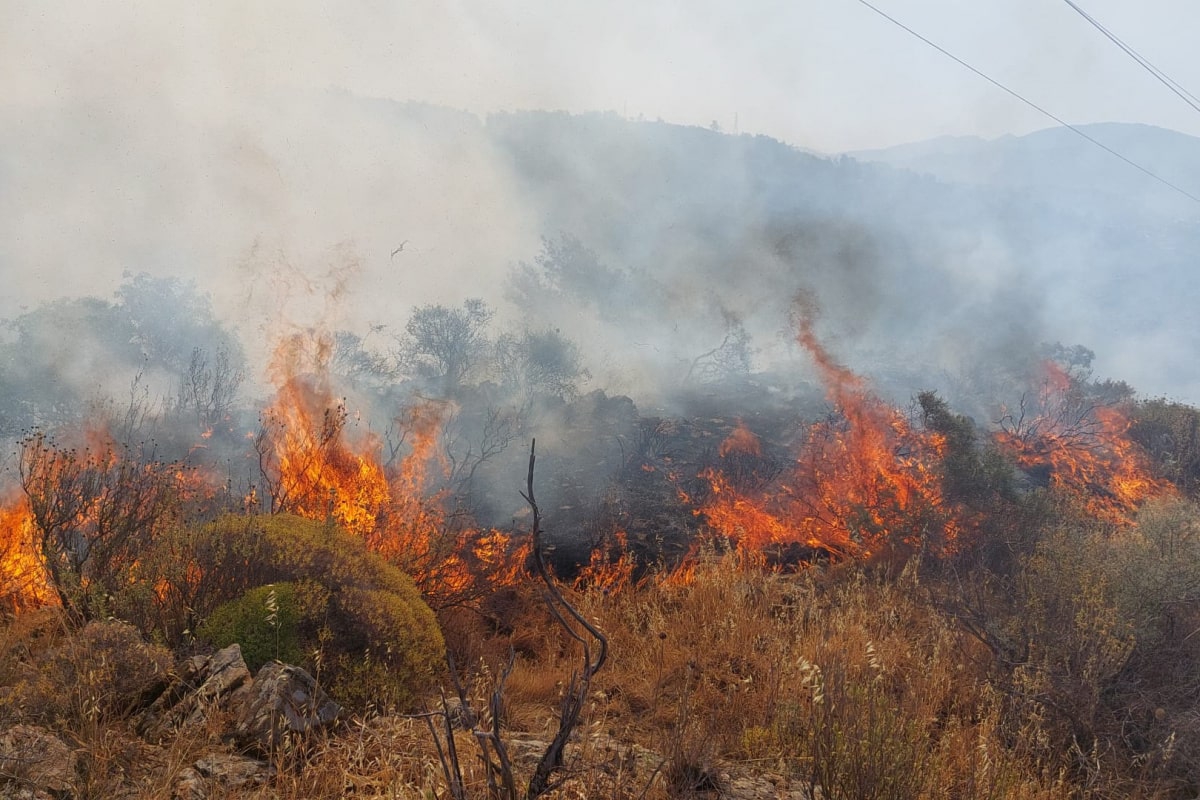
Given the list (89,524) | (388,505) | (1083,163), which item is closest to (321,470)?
(388,505)

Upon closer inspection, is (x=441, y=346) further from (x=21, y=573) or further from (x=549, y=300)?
(x=21, y=573)

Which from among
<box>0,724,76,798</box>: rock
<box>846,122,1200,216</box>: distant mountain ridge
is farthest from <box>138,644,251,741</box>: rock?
<box>846,122,1200,216</box>: distant mountain ridge

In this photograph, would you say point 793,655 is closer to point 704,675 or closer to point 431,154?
point 704,675

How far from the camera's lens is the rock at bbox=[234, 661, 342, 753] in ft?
10.3

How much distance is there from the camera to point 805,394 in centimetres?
1836

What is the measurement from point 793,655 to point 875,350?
2556 cm

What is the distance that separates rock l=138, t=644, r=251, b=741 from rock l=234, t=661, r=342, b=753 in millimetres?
166

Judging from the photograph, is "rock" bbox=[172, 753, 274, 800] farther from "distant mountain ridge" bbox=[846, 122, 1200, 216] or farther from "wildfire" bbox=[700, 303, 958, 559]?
"distant mountain ridge" bbox=[846, 122, 1200, 216]

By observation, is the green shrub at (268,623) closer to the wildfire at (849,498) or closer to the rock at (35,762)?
the rock at (35,762)

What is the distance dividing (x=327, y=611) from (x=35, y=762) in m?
1.64

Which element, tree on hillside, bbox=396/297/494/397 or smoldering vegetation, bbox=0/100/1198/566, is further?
tree on hillside, bbox=396/297/494/397

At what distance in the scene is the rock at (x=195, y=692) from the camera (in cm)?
320

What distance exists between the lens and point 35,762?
2637mm

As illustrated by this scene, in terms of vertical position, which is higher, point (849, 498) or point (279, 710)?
point (849, 498)
